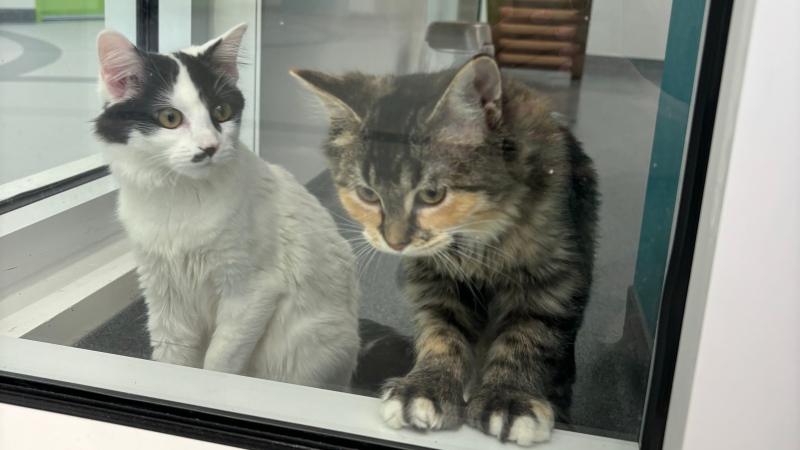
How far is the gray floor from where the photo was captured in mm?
767

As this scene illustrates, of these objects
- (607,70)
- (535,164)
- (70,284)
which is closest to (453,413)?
(535,164)

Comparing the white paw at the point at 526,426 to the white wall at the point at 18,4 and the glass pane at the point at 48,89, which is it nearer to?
the glass pane at the point at 48,89

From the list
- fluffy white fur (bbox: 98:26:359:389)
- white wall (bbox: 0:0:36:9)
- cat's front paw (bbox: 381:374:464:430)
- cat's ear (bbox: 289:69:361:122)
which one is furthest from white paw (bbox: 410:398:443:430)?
white wall (bbox: 0:0:36:9)

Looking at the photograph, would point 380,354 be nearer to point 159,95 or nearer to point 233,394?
point 233,394

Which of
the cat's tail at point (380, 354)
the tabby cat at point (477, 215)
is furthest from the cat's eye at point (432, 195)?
the cat's tail at point (380, 354)

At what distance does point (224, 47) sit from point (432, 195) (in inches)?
13.0

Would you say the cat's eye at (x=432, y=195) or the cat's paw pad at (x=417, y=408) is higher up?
the cat's eye at (x=432, y=195)

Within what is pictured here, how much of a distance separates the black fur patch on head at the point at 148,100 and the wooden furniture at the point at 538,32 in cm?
41

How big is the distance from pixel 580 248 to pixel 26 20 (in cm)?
85

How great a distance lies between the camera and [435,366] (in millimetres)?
904

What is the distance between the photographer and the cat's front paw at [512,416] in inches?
31.1

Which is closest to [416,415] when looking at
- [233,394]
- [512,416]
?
[512,416]

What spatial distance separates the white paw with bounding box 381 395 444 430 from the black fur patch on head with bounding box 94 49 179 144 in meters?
0.47

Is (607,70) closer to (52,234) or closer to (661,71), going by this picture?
(661,71)
